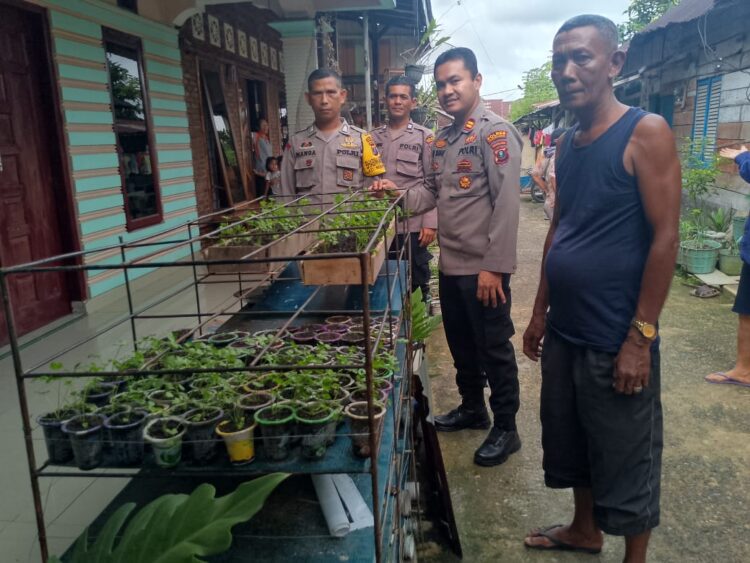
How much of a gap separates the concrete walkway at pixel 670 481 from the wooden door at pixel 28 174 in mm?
3138

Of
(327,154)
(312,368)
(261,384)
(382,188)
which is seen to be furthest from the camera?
(327,154)

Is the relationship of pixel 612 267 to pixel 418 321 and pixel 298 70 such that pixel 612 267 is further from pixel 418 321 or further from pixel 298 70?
pixel 298 70

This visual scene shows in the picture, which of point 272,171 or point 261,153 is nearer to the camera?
point 272,171

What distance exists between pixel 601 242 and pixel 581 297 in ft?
0.66

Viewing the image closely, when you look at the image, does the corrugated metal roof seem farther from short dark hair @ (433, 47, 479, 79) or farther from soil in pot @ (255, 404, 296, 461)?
soil in pot @ (255, 404, 296, 461)

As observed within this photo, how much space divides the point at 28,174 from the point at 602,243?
A: 4328mm

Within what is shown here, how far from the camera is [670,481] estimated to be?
289 cm

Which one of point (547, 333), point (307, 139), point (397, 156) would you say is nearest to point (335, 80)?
point (307, 139)

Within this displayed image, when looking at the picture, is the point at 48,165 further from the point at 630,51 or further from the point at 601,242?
the point at 630,51

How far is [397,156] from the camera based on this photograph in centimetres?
445

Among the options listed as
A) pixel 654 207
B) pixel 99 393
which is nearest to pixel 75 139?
pixel 99 393

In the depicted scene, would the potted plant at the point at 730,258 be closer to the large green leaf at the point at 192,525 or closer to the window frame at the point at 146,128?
the window frame at the point at 146,128

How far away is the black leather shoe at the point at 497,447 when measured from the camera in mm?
3027

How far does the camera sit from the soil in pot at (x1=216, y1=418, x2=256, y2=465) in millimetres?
1572
